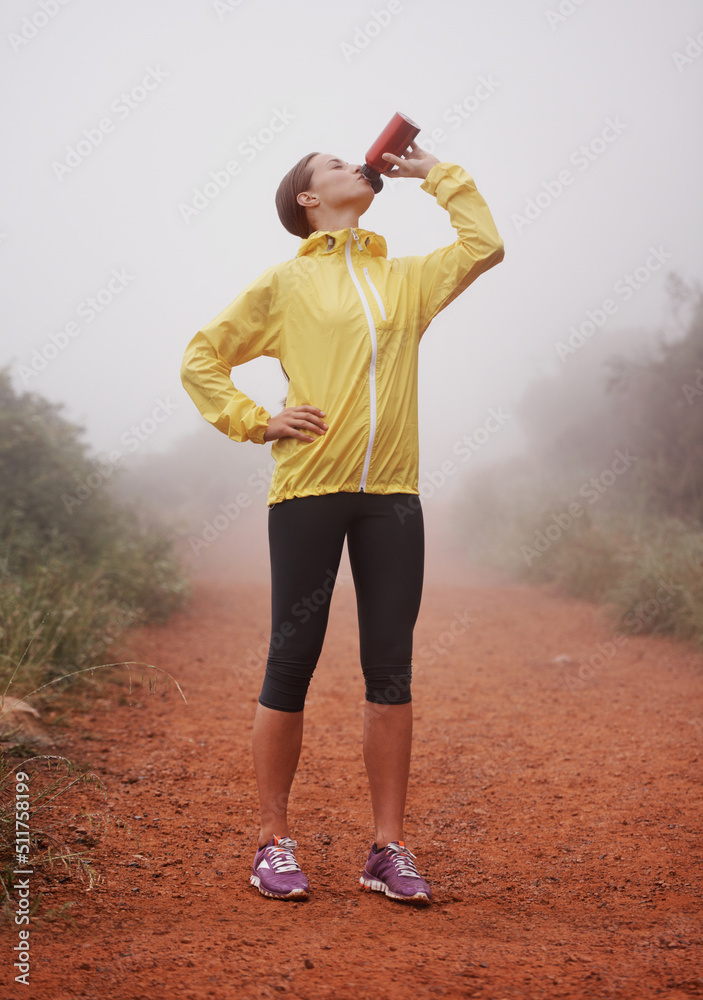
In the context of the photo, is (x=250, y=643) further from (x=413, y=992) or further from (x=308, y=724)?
(x=413, y=992)

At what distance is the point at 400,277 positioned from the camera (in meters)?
2.01

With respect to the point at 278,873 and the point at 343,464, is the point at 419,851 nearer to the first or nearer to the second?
the point at 278,873

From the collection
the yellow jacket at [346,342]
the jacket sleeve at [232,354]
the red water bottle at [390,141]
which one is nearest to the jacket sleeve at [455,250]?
the yellow jacket at [346,342]

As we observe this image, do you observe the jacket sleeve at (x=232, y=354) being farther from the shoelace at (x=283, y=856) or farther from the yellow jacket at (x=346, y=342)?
the shoelace at (x=283, y=856)

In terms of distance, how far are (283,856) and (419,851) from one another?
56 centimetres

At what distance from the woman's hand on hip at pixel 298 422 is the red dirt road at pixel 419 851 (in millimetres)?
1097

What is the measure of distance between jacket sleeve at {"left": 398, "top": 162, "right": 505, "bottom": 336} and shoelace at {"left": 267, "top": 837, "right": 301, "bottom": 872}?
4.42 feet

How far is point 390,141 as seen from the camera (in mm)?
2035

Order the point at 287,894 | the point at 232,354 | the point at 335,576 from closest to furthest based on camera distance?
the point at 287,894 < the point at 335,576 < the point at 232,354

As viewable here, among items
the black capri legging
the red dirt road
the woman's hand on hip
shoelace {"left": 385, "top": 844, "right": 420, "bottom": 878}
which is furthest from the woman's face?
the red dirt road

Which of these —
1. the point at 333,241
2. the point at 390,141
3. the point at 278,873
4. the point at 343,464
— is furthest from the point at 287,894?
the point at 390,141

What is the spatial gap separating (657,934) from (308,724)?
2.36m

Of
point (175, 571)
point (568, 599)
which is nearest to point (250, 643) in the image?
point (175, 571)

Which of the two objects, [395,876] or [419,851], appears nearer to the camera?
[395,876]
